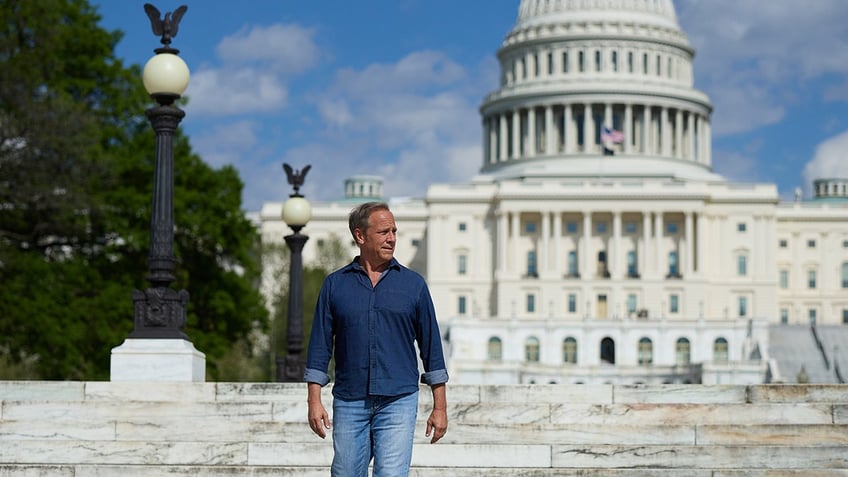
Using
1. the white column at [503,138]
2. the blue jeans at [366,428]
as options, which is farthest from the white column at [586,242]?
the blue jeans at [366,428]

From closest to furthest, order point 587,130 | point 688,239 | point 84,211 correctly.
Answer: point 84,211, point 688,239, point 587,130

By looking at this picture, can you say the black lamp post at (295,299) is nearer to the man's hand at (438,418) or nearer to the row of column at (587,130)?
the man's hand at (438,418)

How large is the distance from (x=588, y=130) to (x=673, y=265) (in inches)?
774

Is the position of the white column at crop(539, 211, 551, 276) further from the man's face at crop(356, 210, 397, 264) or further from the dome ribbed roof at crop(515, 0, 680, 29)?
the man's face at crop(356, 210, 397, 264)

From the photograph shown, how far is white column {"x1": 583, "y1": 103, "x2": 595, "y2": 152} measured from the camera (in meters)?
134

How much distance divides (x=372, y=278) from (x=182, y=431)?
734cm

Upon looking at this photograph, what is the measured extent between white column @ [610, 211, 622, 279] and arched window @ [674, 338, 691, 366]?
66.0 feet

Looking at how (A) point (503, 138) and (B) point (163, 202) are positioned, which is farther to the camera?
(A) point (503, 138)

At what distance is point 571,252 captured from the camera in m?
120

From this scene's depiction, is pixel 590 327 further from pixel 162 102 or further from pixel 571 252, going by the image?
pixel 162 102

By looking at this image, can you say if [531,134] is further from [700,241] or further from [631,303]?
[631,303]

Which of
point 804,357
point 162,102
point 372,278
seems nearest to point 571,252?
point 804,357

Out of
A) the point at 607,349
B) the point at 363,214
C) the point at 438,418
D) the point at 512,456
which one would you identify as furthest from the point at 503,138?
the point at 438,418

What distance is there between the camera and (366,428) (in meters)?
11.7
